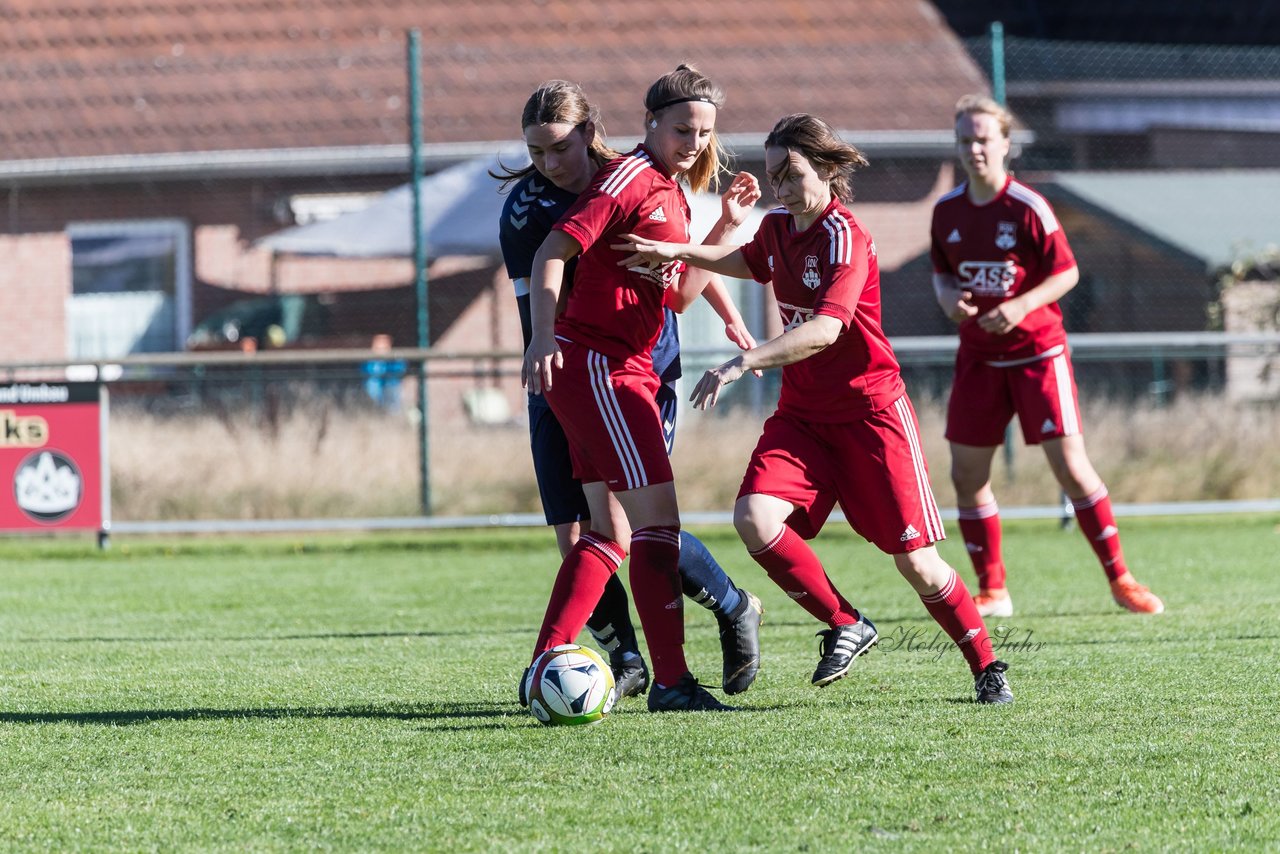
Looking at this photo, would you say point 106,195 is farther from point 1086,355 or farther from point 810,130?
point 810,130

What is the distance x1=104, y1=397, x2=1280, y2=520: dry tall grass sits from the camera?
11.2 meters

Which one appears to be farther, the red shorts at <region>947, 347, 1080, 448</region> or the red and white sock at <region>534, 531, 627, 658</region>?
the red shorts at <region>947, 347, 1080, 448</region>

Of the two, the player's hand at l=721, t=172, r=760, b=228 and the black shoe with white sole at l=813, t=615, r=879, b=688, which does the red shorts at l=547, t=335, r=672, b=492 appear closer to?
the player's hand at l=721, t=172, r=760, b=228

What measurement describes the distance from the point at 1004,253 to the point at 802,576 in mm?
2323

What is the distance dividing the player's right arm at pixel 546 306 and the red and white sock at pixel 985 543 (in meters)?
3.06

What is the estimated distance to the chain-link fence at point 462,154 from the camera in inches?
598

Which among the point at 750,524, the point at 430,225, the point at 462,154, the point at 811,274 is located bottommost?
the point at 750,524

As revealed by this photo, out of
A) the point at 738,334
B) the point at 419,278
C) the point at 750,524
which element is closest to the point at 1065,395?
the point at 738,334

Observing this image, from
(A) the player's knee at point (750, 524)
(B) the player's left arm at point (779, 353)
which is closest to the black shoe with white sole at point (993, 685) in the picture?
(A) the player's knee at point (750, 524)

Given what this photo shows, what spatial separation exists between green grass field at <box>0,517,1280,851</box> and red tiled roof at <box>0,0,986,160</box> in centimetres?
1065

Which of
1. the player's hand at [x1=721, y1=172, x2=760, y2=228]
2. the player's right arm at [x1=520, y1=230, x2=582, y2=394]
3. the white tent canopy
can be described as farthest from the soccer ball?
the white tent canopy

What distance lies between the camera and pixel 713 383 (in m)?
4.04

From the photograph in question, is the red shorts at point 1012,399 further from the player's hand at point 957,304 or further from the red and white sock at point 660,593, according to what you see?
the red and white sock at point 660,593

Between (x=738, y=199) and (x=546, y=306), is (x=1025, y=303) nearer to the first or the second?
(x=738, y=199)
